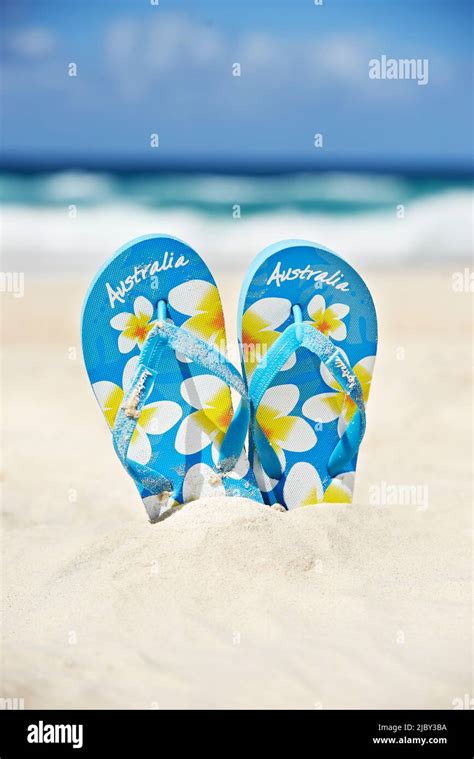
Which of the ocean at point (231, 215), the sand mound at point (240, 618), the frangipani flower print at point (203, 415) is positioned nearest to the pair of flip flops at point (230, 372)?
the frangipani flower print at point (203, 415)

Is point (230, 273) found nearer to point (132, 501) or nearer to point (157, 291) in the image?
point (132, 501)

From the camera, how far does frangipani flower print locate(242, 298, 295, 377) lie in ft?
10.6

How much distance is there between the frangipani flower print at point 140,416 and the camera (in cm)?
314

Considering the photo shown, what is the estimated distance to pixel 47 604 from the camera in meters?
2.76

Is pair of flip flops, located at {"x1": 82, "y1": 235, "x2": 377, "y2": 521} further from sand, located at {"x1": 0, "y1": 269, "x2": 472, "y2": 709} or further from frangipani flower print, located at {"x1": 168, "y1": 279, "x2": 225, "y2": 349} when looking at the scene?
sand, located at {"x1": 0, "y1": 269, "x2": 472, "y2": 709}

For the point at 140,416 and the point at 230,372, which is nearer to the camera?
the point at 230,372

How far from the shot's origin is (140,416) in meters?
3.15

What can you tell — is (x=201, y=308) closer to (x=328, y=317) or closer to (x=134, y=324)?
(x=134, y=324)

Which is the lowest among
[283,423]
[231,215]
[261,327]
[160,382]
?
[283,423]

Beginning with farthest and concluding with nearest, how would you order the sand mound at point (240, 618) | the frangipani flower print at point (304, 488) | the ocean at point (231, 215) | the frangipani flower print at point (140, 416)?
the ocean at point (231, 215), the frangipani flower print at point (304, 488), the frangipani flower print at point (140, 416), the sand mound at point (240, 618)

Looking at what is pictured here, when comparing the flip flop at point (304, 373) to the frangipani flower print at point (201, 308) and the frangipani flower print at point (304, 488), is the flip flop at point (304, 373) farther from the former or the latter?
the frangipani flower print at point (201, 308)

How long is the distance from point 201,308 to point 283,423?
490mm

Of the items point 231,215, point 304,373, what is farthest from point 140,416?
point 231,215

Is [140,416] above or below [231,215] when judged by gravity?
below
